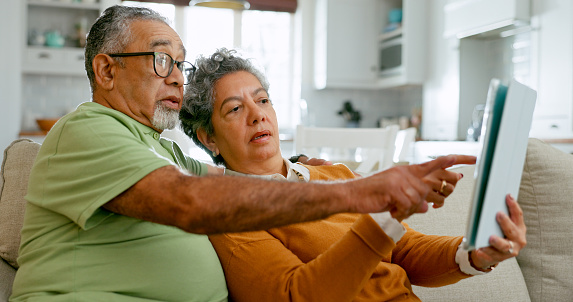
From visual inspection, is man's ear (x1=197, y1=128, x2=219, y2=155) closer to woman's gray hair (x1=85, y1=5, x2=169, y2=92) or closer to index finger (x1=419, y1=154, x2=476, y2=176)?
woman's gray hair (x1=85, y1=5, x2=169, y2=92)

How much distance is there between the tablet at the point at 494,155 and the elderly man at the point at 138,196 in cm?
11

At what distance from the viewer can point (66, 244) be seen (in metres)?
1.07

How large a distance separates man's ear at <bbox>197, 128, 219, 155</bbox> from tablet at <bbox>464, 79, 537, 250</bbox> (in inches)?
35.3

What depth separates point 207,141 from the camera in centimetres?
158

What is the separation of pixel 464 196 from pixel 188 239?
991mm

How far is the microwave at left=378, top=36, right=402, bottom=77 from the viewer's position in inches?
232

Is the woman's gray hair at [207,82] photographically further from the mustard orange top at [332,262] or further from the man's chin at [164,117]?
the mustard orange top at [332,262]

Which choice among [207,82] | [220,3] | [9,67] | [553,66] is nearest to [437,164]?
[207,82]

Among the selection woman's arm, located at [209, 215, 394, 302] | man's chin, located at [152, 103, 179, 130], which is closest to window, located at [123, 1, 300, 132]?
man's chin, located at [152, 103, 179, 130]

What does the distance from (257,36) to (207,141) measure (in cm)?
512

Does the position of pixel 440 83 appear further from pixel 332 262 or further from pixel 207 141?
pixel 332 262

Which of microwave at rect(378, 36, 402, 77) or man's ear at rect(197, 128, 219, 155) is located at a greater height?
microwave at rect(378, 36, 402, 77)

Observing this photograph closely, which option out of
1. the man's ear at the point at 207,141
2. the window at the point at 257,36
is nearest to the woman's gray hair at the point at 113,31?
the man's ear at the point at 207,141

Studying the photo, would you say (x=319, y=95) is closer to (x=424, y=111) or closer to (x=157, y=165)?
(x=424, y=111)
